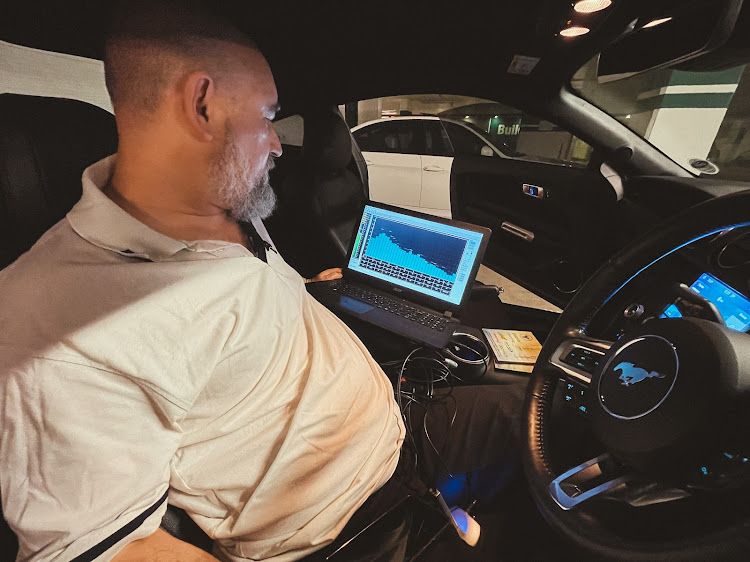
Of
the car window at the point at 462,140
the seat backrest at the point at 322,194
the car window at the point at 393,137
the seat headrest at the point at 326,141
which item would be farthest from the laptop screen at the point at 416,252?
the car window at the point at 393,137

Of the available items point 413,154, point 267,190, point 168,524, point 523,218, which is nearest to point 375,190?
point 413,154

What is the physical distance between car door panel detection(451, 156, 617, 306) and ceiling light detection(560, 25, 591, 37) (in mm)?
423

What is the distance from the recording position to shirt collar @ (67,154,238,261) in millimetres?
711

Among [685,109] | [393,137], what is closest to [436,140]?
[393,137]

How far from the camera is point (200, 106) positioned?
2.66ft

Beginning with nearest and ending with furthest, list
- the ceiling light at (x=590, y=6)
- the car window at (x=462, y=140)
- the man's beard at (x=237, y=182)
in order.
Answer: the man's beard at (x=237, y=182) < the ceiling light at (x=590, y=6) < the car window at (x=462, y=140)

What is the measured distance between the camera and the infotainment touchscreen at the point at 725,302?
0.65 metres

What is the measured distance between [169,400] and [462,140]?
178 inches

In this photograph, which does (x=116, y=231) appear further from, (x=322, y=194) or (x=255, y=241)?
(x=322, y=194)

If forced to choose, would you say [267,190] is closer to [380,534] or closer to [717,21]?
[380,534]

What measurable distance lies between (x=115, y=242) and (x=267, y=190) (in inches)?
19.0

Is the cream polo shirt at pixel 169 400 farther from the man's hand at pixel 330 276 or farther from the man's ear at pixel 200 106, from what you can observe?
the man's hand at pixel 330 276

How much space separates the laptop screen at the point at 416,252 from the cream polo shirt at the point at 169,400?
0.59 m

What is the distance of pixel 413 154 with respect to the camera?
15.2 feet
